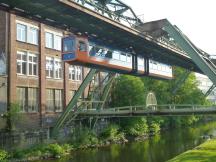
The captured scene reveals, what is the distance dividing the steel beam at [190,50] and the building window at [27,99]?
56.3 feet

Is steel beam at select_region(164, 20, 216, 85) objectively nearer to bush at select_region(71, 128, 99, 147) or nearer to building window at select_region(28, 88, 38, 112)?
bush at select_region(71, 128, 99, 147)

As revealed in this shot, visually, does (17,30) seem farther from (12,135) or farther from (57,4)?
(57,4)

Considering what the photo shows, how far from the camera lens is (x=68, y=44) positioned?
95.1 feet

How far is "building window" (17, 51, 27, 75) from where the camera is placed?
130ft

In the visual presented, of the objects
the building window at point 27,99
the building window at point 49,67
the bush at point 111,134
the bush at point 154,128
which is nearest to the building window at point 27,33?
the building window at point 49,67

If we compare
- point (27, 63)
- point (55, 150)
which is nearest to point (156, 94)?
point (27, 63)

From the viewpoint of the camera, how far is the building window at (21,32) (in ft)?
132

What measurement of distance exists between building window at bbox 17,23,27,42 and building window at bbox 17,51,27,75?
1.52 meters

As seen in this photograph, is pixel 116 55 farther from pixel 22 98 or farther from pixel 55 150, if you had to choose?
pixel 22 98

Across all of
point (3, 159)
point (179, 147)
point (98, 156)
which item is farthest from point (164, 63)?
point (3, 159)

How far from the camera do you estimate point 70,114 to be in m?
42.6

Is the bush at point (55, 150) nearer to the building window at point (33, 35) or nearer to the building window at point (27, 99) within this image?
the building window at point (27, 99)

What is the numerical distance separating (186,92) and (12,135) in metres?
41.7

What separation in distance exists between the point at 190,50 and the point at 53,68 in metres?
20.1
